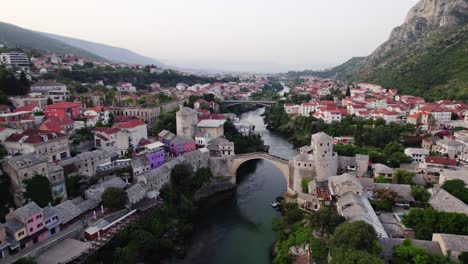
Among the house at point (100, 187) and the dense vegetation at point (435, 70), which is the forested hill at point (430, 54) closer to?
the dense vegetation at point (435, 70)

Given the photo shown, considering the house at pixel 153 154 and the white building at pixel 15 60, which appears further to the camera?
the white building at pixel 15 60

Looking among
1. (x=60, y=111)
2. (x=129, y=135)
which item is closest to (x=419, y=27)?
(x=129, y=135)

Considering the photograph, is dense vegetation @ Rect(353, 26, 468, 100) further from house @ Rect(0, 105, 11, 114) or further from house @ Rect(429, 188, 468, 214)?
house @ Rect(0, 105, 11, 114)

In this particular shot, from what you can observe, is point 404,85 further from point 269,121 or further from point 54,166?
point 54,166

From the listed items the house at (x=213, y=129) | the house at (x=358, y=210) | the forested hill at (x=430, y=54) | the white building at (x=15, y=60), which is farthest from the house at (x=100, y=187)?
the forested hill at (x=430, y=54)

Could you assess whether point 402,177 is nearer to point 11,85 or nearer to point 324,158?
point 324,158

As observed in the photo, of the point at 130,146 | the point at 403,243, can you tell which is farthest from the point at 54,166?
the point at 403,243
